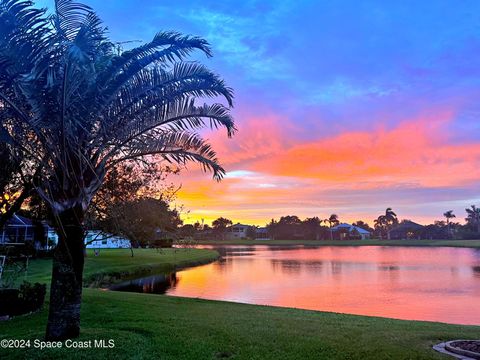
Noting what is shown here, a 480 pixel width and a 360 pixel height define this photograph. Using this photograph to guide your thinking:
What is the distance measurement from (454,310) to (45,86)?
17.0 meters

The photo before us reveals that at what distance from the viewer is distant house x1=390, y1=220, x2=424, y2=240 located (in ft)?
388

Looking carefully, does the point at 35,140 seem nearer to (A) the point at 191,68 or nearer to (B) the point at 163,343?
(A) the point at 191,68

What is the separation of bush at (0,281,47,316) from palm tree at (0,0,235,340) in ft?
12.9

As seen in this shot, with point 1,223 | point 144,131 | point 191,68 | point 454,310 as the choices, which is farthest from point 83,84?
point 454,310

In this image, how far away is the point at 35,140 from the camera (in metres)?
8.34

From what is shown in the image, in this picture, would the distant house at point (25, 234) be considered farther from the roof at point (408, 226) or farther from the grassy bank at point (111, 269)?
the roof at point (408, 226)

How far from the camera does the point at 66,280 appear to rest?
758cm

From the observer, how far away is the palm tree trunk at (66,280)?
7504mm

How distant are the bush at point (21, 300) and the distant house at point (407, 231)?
11927 cm

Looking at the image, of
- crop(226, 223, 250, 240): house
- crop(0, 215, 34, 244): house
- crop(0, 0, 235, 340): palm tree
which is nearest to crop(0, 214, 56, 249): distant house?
crop(0, 215, 34, 244): house

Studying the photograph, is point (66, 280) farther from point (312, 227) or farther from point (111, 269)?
point (312, 227)

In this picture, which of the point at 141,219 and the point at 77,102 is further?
the point at 141,219

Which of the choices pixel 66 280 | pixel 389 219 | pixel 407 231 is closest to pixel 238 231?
pixel 389 219

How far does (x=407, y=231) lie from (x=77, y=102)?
129 m
